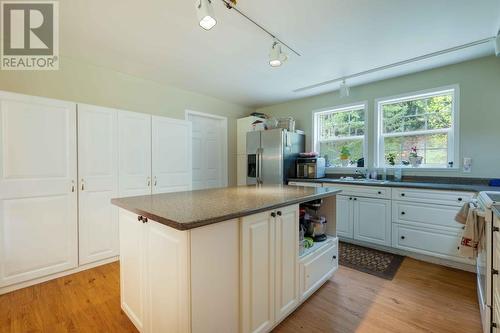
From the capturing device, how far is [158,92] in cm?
358

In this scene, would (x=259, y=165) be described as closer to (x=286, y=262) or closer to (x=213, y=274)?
(x=286, y=262)

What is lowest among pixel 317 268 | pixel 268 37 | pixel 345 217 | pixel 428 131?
pixel 317 268

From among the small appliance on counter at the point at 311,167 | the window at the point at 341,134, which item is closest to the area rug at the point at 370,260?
the small appliance on counter at the point at 311,167

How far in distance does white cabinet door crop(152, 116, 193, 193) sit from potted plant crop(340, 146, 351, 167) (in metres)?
2.64

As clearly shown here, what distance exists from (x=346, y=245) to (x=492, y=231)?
80.1 inches

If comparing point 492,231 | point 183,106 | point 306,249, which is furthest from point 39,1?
point 492,231

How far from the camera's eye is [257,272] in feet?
4.63

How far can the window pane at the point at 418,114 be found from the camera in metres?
3.07

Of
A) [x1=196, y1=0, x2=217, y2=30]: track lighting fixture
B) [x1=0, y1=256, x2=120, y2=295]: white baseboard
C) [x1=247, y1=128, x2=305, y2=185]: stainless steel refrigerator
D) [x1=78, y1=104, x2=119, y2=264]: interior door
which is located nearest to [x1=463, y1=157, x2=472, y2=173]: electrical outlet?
[x1=247, y1=128, x2=305, y2=185]: stainless steel refrigerator

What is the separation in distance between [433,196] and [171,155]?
342 cm

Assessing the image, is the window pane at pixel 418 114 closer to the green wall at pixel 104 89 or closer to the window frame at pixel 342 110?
the window frame at pixel 342 110

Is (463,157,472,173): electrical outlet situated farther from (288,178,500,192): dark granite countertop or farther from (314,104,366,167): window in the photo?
(314,104,366,167): window

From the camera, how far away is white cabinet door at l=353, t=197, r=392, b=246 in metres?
2.95

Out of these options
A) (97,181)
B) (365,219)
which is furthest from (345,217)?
(97,181)
